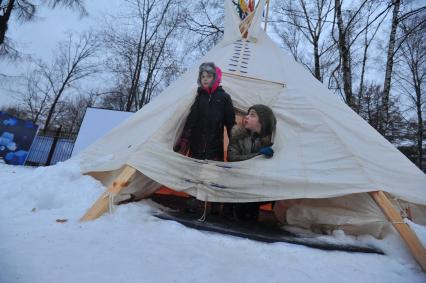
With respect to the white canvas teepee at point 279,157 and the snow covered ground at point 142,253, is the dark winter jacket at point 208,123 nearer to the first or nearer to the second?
the white canvas teepee at point 279,157

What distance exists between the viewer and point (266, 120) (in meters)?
2.75

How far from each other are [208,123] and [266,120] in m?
0.58

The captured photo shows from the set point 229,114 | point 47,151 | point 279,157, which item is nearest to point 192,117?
point 229,114

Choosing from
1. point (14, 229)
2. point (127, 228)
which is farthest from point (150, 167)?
point (14, 229)

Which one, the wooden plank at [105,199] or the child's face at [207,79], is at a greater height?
the child's face at [207,79]

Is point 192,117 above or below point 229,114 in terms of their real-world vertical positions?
below

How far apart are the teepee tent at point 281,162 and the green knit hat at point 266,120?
9 centimetres

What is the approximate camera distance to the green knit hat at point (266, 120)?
274 centimetres

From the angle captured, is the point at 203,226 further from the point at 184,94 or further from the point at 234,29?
the point at 234,29

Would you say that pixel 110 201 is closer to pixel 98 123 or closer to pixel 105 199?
pixel 105 199

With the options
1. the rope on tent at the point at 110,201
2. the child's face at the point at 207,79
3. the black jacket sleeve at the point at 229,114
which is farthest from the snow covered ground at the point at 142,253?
the child's face at the point at 207,79

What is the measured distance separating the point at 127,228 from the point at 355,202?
1.74 m

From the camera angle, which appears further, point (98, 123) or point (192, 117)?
point (98, 123)

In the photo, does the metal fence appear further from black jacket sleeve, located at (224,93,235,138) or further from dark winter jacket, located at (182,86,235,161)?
black jacket sleeve, located at (224,93,235,138)
